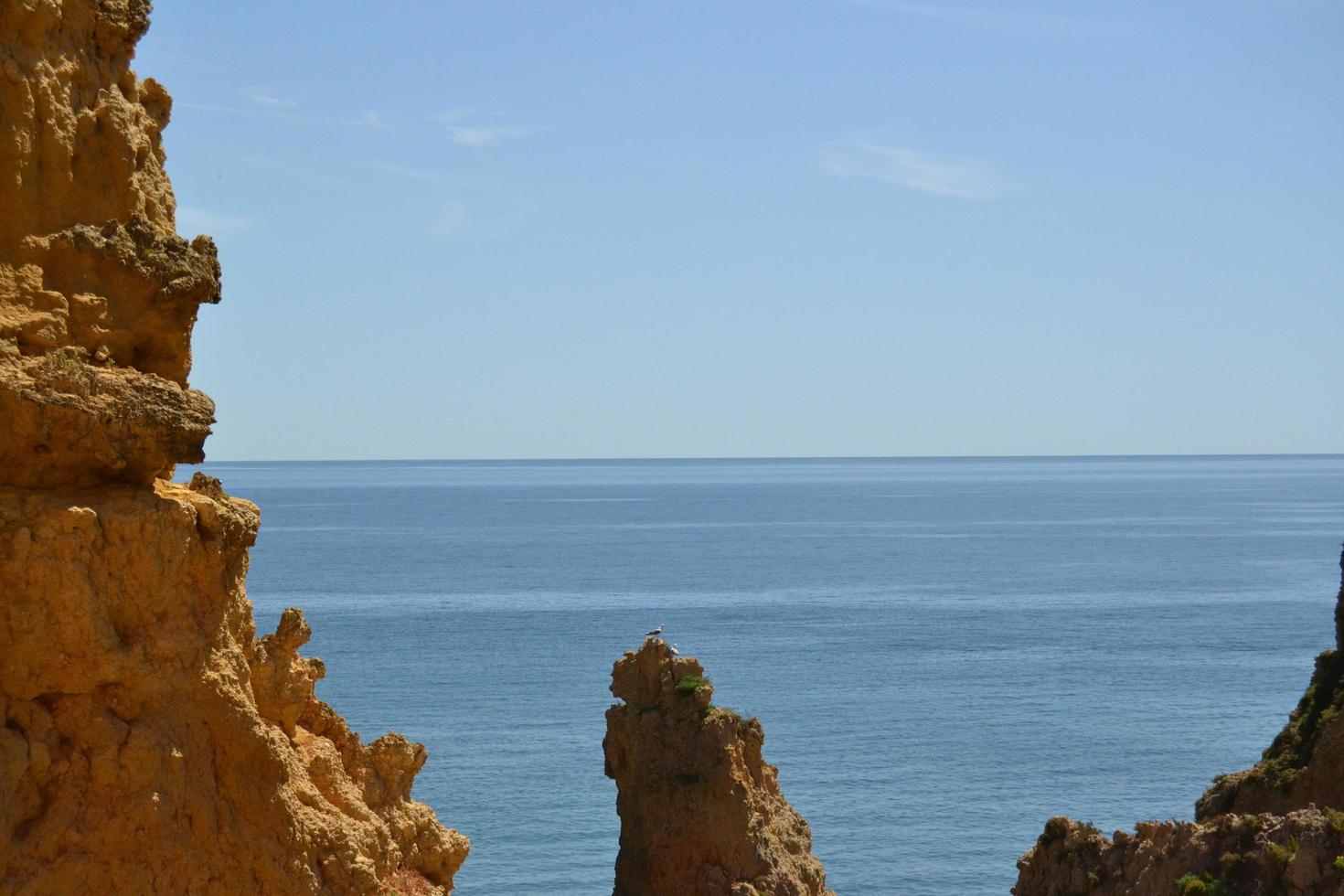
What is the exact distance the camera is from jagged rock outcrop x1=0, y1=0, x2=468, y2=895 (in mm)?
15164

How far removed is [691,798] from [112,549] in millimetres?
17070

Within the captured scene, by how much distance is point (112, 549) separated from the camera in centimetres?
1532

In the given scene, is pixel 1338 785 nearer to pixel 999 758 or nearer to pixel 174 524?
pixel 174 524

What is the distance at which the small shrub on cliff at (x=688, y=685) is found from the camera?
103ft

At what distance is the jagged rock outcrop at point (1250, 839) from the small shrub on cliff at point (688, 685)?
833 cm

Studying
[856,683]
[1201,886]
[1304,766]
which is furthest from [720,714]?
[856,683]

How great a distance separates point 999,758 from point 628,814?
5079cm

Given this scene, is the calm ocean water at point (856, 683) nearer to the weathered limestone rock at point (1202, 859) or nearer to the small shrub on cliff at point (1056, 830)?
the small shrub on cliff at point (1056, 830)

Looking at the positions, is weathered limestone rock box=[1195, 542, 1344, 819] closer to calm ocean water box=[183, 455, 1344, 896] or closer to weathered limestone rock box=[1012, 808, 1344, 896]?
weathered limestone rock box=[1012, 808, 1344, 896]

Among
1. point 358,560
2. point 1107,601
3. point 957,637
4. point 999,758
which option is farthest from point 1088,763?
point 358,560

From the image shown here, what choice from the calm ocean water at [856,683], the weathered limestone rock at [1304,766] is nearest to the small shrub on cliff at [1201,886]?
the weathered limestone rock at [1304,766]

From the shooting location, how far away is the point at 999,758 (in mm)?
78938

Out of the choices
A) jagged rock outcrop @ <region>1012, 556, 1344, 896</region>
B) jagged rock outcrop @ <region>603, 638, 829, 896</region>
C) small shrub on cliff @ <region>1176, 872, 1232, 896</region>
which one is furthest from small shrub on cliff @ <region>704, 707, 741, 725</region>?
small shrub on cliff @ <region>1176, 872, 1232, 896</region>

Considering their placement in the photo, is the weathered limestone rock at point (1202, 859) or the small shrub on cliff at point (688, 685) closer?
the weathered limestone rock at point (1202, 859)
